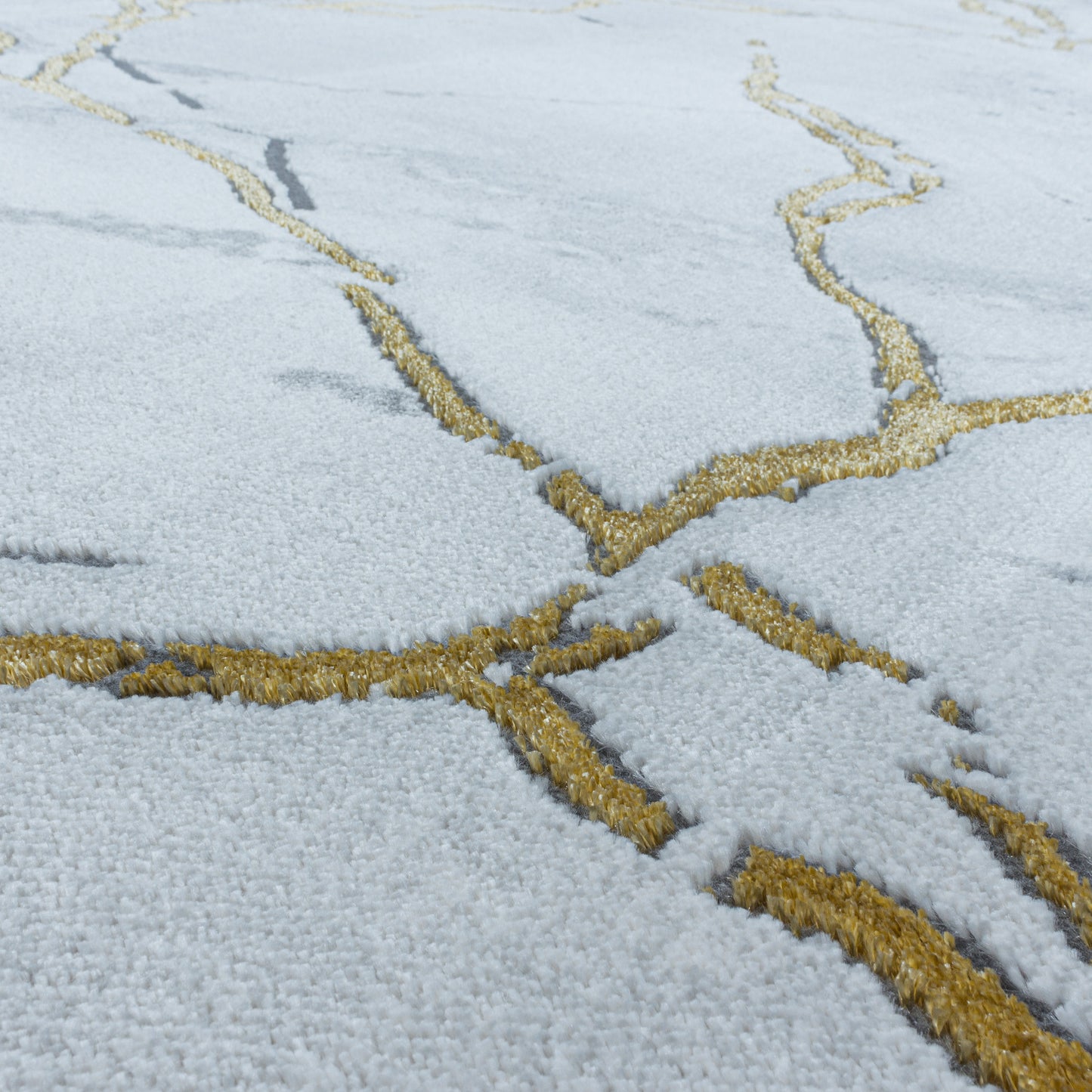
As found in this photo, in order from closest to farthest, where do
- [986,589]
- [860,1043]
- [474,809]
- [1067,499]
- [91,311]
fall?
1. [860,1043]
2. [474,809]
3. [986,589]
4. [1067,499]
5. [91,311]

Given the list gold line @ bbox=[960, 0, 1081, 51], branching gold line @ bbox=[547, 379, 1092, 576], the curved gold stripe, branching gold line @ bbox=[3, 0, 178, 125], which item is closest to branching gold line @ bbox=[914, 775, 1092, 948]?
the curved gold stripe

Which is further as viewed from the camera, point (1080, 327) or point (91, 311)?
point (1080, 327)

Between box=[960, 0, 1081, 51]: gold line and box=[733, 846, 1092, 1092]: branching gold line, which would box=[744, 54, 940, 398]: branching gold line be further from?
box=[960, 0, 1081, 51]: gold line

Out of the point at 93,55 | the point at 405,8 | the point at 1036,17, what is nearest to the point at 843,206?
the point at 93,55

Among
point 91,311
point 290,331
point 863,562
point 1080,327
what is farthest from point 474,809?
point 1080,327

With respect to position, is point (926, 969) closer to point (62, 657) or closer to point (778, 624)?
point (778, 624)

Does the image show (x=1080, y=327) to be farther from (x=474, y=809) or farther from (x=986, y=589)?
(x=474, y=809)

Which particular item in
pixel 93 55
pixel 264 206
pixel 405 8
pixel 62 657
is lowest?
pixel 62 657
